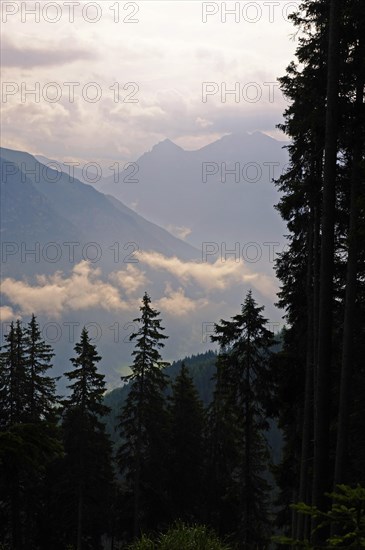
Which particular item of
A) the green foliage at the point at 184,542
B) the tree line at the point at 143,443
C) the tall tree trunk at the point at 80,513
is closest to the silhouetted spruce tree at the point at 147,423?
the tree line at the point at 143,443

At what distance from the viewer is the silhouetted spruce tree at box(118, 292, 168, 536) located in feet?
98.8

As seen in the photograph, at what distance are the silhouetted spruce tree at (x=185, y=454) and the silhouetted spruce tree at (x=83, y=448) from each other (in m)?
4.78

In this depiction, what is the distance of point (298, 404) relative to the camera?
73.3 ft

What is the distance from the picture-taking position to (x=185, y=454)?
3428 centimetres

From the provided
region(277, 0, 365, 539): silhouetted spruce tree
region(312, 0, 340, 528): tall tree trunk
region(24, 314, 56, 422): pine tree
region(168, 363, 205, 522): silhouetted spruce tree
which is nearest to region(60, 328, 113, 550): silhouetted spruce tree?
region(24, 314, 56, 422): pine tree

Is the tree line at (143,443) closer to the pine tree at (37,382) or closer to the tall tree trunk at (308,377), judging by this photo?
the pine tree at (37,382)

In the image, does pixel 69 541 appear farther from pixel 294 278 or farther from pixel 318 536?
pixel 318 536

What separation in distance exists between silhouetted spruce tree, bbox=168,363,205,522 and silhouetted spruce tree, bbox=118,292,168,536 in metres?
1.23

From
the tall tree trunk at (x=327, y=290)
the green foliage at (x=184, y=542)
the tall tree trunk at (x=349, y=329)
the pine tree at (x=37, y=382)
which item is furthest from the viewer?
the pine tree at (x=37, y=382)

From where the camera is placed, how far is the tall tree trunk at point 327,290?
37.3 ft

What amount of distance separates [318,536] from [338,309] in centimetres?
872

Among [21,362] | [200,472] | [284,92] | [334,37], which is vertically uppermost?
[284,92]

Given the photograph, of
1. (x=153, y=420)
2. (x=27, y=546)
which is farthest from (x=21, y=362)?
(x=27, y=546)

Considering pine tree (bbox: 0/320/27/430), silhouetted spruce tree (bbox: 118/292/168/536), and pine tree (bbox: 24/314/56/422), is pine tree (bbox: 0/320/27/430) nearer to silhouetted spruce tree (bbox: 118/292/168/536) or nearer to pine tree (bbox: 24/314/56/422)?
pine tree (bbox: 24/314/56/422)
